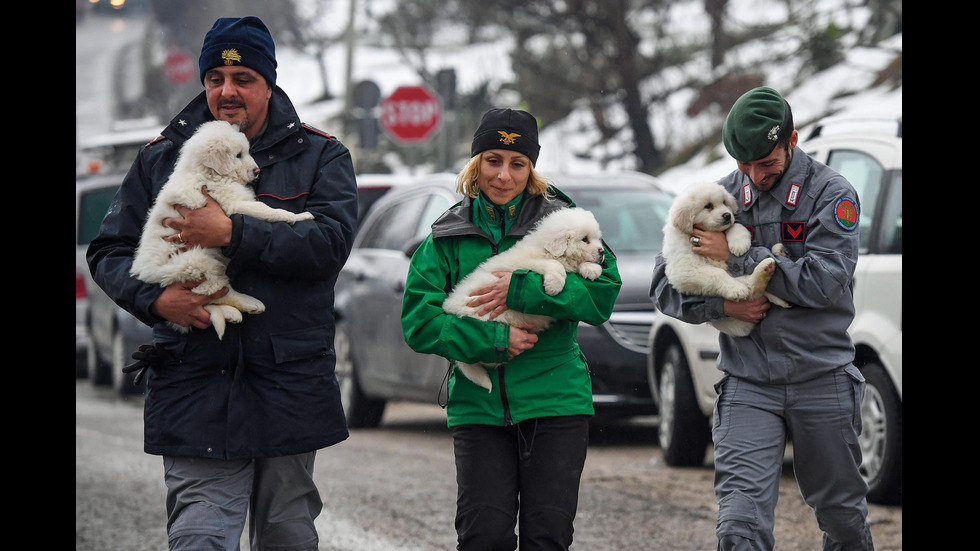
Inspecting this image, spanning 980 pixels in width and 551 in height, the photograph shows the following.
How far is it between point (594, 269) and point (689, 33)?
20.0m

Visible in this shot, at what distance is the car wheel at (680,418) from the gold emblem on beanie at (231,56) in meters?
4.66

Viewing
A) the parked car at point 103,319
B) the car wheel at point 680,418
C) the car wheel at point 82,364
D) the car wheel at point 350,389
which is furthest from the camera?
the car wheel at point 82,364

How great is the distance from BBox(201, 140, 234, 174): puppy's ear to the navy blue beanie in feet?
1.01

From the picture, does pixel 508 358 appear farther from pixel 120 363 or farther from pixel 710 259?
pixel 120 363

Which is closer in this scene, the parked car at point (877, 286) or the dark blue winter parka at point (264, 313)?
the dark blue winter parka at point (264, 313)

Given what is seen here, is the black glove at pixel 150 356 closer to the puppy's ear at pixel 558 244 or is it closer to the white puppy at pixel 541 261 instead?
the white puppy at pixel 541 261

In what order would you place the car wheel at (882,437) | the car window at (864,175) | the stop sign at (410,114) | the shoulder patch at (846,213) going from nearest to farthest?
1. the shoulder patch at (846,213)
2. the car wheel at (882,437)
3. the car window at (864,175)
4. the stop sign at (410,114)

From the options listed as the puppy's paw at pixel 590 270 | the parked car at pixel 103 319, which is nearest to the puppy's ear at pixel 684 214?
the puppy's paw at pixel 590 270

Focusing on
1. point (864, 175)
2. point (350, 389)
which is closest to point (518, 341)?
point (864, 175)

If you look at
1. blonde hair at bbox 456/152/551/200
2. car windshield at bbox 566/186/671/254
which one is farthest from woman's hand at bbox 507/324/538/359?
car windshield at bbox 566/186/671/254

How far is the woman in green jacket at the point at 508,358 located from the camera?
13.8ft

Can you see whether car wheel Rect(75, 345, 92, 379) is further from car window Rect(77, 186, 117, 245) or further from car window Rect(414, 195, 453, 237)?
car window Rect(414, 195, 453, 237)

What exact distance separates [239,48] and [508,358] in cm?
133
